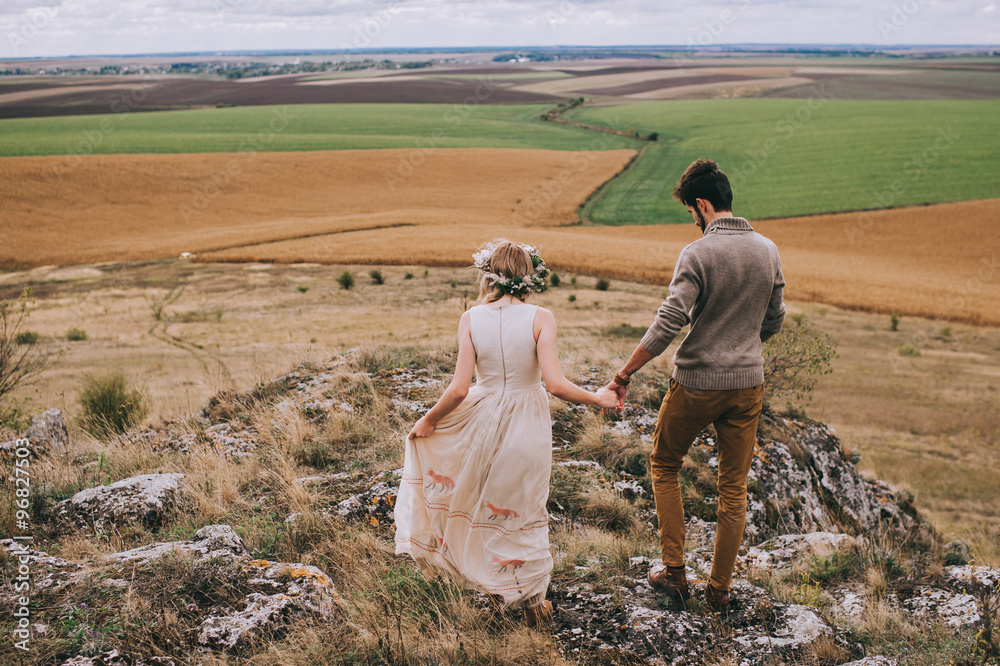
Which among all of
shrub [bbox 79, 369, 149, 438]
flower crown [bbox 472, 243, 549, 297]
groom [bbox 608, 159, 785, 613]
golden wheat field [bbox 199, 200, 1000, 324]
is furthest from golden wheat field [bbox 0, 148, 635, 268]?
groom [bbox 608, 159, 785, 613]

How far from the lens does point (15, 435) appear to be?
23.9 feet

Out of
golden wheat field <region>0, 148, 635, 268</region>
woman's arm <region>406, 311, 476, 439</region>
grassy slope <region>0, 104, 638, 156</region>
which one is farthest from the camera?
grassy slope <region>0, 104, 638, 156</region>

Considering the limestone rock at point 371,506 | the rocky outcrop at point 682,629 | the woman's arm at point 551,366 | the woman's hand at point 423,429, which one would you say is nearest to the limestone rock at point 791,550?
the rocky outcrop at point 682,629

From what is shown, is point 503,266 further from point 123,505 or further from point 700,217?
point 123,505

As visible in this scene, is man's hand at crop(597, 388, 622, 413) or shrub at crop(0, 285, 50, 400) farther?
shrub at crop(0, 285, 50, 400)

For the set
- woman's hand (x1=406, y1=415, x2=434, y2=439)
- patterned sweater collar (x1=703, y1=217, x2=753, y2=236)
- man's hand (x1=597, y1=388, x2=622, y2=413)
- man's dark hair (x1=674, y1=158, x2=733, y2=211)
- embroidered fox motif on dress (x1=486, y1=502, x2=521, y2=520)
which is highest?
man's dark hair (x1=674, y1=158, x2=733, y2=211)

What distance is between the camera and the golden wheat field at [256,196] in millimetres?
33156

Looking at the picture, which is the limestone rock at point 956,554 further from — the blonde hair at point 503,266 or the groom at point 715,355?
the blonde hair at point 503,266

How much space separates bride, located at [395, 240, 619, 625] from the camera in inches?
145

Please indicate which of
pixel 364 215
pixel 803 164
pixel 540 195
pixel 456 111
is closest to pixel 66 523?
pixel 364 215

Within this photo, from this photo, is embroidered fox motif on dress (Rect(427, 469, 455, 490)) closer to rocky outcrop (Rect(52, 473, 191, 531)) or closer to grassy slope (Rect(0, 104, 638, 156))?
rocky outcrop (Rect(52, 473, 191, 531))

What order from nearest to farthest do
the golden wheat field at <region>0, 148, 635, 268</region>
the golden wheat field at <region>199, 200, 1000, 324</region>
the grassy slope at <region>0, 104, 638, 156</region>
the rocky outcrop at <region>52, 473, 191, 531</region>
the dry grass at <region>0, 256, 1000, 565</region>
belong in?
the rocky outcrop at <region>52, 473, 191, 531</region> < the dry grass at <region>0, 256, 1000, 565</region> < the golden wheat field at <region>199, 200, 1000, 324</region> < the golden wheat field at <region>0, 148, 635, 268</region> < the grassy slope at <region>0, 104, 638, 156</region>

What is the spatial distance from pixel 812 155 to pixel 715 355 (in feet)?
193

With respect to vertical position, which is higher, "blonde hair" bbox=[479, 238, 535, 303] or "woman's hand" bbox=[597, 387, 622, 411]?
"blonde hair" bbox=[479, 238, 535, 303]
